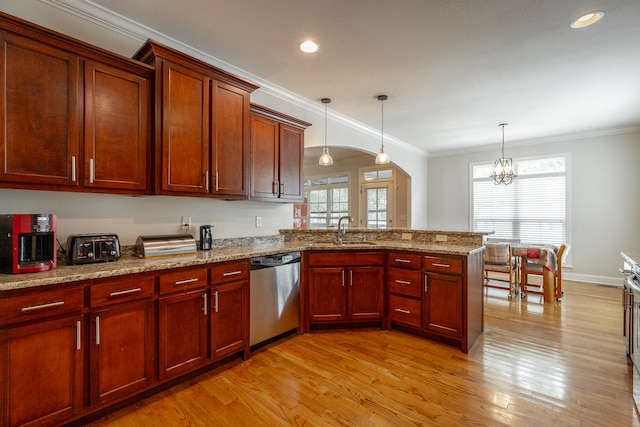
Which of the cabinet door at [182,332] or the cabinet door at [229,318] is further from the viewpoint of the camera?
the cabinet door at [229,318]

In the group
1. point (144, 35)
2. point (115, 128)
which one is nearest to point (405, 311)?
point (115, 128)

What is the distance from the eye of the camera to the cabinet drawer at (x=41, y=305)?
1.47 metres

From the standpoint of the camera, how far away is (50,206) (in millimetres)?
2027

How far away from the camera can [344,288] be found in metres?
3.20

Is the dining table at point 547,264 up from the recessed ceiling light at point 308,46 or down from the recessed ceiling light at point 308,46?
down

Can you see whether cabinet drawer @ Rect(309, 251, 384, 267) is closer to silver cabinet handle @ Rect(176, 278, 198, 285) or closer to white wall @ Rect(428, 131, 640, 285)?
silver cabinet handle @ Rect(176, 278, 198, 285)

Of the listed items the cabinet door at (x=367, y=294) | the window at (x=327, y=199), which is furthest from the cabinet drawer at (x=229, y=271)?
the window at (x=327, y=199)

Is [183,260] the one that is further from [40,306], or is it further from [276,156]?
[276,156]

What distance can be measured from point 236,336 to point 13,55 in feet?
7.66

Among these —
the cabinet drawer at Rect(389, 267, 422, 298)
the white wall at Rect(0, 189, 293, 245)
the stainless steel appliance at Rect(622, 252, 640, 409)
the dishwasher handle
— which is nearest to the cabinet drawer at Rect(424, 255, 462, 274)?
the cabinet drawer at Rect(389, 267, 422, 298)

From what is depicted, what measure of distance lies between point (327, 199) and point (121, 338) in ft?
21.8

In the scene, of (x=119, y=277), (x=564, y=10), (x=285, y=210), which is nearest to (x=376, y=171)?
(x=285, y=210)

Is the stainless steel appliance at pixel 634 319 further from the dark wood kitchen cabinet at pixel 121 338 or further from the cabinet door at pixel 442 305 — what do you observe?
the dark wood kitchen cabinet at pixel 121 338

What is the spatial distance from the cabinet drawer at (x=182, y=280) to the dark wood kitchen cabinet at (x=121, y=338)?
0.29 ft
